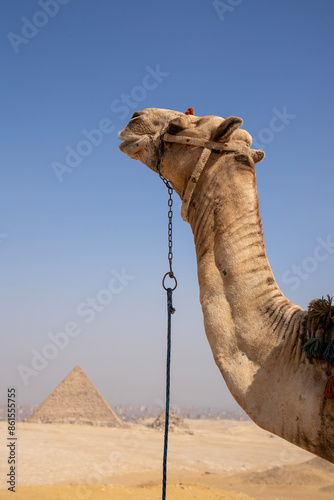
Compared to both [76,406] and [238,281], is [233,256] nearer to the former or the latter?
[238,281]

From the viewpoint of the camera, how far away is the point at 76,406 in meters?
44.5

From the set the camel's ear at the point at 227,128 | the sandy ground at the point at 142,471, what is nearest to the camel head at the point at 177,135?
the camel's ear at the point at 227,128

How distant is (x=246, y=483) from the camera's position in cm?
1784

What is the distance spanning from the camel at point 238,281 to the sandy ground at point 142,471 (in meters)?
10.7

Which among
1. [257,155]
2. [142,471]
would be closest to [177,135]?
[257,155]

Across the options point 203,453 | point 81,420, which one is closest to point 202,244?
point 203,453

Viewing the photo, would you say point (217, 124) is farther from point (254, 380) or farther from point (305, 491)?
point (305, 491)

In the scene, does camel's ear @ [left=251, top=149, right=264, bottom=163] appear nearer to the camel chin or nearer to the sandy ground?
the camel chin

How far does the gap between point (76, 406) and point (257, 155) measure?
44.6m

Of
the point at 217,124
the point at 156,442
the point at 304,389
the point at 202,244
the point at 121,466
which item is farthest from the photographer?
the point at 156,442

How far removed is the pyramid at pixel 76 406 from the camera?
144ft

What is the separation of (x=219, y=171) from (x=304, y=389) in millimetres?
1367

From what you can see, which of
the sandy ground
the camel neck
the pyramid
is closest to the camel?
the camel neck

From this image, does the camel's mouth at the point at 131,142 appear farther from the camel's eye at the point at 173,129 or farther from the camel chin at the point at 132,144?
the camel's eye at the point at 173,129
